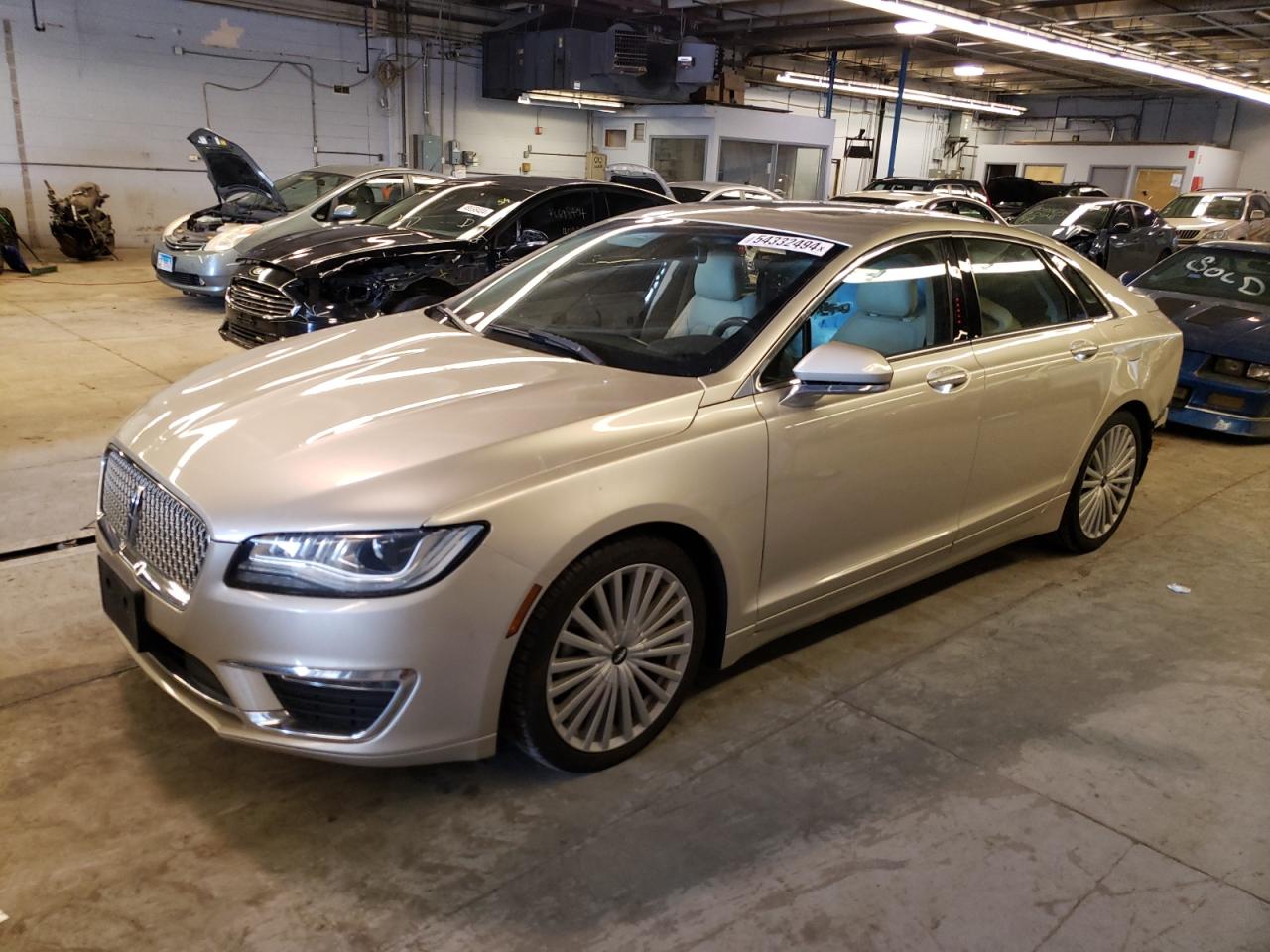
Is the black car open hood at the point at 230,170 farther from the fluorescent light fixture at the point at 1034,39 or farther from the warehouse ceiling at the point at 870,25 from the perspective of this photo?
the warehouse ceiling at the point at 870,25

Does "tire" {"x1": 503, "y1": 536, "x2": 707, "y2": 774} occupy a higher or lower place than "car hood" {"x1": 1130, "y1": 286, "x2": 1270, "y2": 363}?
lower

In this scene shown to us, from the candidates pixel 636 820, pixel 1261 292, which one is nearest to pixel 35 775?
pixel 636 820

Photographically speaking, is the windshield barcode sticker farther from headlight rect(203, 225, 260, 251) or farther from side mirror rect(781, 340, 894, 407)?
headlight rect(203, 225, 260, 251)

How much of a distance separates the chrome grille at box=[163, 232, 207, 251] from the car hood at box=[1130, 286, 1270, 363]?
8.31m

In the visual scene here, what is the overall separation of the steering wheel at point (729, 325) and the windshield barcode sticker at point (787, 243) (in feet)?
1.14

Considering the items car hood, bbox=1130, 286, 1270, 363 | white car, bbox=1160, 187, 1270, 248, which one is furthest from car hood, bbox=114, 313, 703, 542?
white car, bbox=1160, 187, 1270, 248

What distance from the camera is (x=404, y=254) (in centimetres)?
664

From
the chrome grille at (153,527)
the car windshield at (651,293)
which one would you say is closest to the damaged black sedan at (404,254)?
the car windshield at (651,293)

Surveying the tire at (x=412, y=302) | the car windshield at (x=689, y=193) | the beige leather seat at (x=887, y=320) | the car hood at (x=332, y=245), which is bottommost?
the tire at (x=412, y=302)

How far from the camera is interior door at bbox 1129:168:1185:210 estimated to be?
24.0 metres

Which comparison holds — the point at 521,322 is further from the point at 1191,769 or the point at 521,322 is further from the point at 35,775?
the point at 1191,769

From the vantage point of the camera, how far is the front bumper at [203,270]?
9.34 m

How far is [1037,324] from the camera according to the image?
12.3ft

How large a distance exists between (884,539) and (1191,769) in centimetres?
109
